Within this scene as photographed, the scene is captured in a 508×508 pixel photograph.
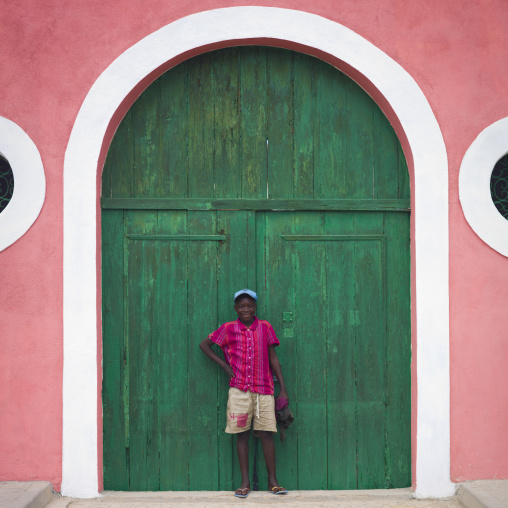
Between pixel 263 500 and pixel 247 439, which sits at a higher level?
pixel 247 439

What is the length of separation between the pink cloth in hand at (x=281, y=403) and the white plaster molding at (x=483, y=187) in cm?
176

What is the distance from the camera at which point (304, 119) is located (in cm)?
461

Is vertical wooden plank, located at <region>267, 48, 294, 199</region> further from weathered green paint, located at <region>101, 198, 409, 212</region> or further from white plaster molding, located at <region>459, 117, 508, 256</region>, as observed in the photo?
white plaster molding, located at <region>459, 117, 508, 256</region>

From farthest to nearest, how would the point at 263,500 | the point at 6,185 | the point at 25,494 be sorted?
the point at 6,185 < the point at 263,500 < the point at 25,494

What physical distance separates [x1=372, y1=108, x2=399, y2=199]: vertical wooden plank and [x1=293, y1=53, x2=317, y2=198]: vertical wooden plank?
1.55ft

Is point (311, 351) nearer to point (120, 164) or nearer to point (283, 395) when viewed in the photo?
point (283, 395)

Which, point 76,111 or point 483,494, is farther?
point 76,111

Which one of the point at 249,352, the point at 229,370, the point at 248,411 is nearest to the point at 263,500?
the point at 248,411

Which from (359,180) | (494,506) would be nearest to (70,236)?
(359,180)

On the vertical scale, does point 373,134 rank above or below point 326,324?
above

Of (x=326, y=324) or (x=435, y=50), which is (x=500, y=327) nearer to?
(x=326, y=324)

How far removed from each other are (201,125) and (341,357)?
1970mm

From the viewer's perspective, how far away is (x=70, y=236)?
427 cm

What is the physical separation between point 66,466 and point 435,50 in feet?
12.5
